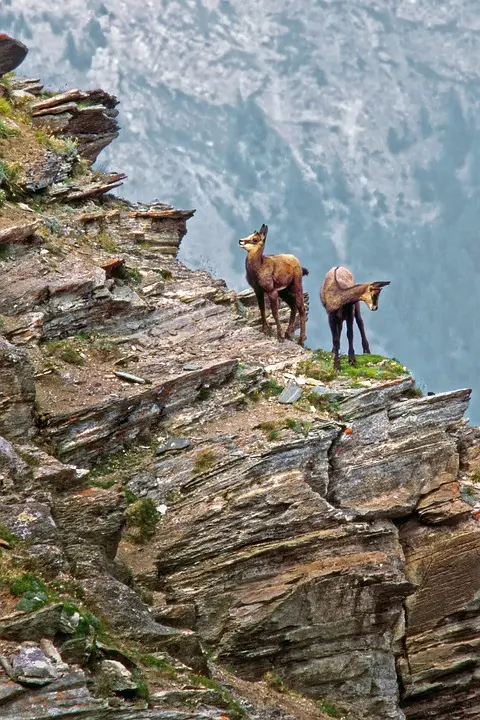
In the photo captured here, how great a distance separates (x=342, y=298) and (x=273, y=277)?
209cm

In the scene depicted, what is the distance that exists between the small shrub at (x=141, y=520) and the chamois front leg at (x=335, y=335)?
7.63 m

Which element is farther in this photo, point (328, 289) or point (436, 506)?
point (328, 289)

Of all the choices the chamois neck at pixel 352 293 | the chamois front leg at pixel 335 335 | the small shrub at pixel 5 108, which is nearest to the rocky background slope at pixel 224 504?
the chamois front leg at pixel 335 335

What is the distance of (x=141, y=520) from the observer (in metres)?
17.0

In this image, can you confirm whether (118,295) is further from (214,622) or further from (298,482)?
(214,622)

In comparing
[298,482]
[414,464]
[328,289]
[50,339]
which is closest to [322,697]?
[298,482]

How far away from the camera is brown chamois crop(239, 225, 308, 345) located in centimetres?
2316

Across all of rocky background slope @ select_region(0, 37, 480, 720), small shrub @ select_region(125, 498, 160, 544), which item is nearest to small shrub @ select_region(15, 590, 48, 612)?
rocky background slope @ select_region(0, 37, 480, 720)

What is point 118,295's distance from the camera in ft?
72.3

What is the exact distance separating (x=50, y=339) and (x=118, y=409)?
3117mm

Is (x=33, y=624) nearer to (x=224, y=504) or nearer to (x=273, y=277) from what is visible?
(x=224, y=504)

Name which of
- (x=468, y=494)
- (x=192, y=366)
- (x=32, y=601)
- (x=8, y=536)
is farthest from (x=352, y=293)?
(x=32, y=601)

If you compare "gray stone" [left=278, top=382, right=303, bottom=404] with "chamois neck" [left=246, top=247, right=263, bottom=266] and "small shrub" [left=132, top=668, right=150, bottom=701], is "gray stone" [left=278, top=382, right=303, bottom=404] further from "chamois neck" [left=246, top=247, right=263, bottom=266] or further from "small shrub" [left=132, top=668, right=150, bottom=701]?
"small shrub" [left=132, top=668, right=150, bottom=701]

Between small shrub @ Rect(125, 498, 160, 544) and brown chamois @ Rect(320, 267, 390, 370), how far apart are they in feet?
25.5
